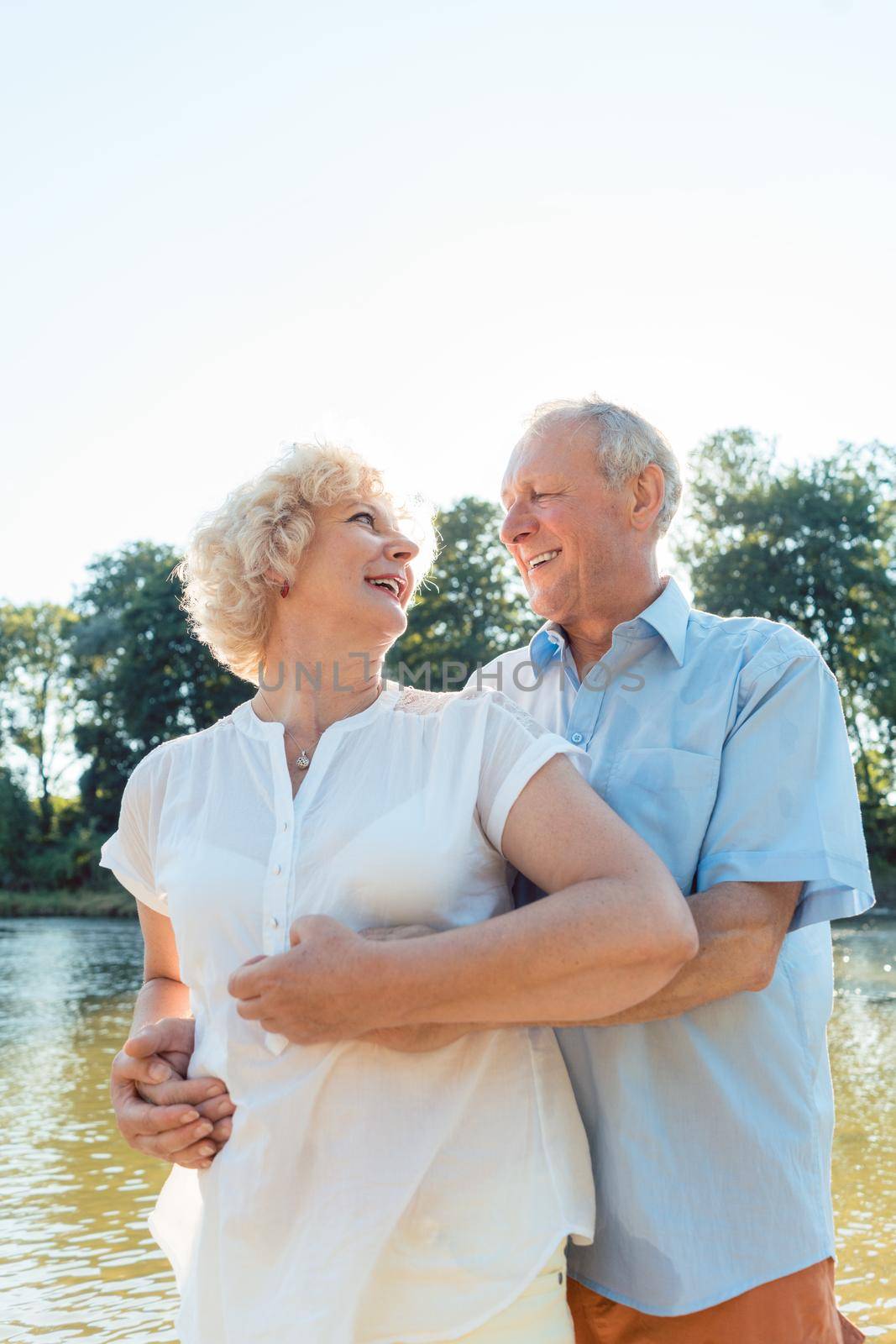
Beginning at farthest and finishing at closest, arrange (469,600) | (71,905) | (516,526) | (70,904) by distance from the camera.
A: (469,600) < (70,904) < (71,905) < (516,526)

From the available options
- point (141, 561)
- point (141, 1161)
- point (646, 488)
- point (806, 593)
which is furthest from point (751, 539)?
point (646, 488)

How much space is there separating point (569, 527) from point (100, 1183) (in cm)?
690

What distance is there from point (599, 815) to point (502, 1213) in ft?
2.40

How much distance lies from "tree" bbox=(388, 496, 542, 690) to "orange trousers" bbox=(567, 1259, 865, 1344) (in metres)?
34.8

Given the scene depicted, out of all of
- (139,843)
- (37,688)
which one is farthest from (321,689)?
(37,688)

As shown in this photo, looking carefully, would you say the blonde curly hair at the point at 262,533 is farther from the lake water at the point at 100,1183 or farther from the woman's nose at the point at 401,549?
the lake water at the point at 100,1183

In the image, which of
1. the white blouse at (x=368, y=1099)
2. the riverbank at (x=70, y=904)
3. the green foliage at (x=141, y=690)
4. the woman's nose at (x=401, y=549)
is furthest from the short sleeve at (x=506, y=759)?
the green foliage at (x=141, y=690)

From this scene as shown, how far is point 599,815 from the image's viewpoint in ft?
7.08

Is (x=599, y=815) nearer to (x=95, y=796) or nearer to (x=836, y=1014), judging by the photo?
(x=836, y=1014)

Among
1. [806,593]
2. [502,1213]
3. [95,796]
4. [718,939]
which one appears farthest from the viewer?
[95,796]

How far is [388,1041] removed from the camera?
84.7 inches

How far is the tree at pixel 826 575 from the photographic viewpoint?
36.6 m

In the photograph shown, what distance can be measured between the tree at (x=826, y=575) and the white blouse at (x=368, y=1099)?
115ft

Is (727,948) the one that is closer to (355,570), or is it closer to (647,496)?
(355,570)
